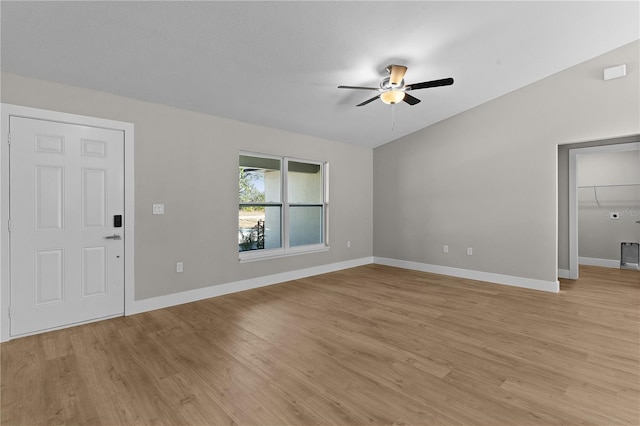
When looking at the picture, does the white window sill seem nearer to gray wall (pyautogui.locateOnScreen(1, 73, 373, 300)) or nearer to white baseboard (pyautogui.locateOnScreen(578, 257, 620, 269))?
gray wall (pyautogui.locateOnScreen(1, 73, 373, 300))

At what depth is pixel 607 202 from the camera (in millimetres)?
5930

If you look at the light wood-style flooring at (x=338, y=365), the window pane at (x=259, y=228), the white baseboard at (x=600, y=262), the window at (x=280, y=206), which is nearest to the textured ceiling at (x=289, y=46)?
the window at (x=280, y=206)

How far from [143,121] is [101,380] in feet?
9.13

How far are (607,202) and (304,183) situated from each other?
6.01m

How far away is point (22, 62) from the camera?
2742mm

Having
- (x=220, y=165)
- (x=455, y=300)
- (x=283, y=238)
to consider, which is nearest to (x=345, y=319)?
(x=455, y=300)

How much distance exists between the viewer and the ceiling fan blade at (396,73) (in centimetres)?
331

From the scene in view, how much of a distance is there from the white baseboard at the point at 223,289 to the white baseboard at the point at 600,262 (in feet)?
16.3

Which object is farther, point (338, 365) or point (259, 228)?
point (259, 228)

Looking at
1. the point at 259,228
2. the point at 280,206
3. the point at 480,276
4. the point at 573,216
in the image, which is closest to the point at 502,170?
the point at 573,216

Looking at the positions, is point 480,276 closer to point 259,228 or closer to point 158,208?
point 259,228

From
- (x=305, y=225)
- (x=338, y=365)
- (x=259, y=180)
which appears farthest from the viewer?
(x=305, y=225)

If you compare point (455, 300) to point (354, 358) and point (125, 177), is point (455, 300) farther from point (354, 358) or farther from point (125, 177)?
point (125, 177)

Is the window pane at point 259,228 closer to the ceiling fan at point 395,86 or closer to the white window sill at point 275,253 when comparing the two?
the white window sill at point 275,253
